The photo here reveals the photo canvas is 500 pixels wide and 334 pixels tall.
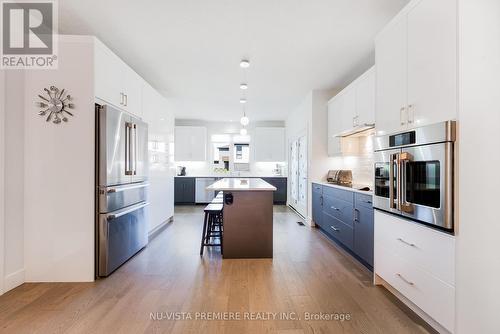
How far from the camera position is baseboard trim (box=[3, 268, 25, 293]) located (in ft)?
7.43

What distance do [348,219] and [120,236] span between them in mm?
2779

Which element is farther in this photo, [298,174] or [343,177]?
[298,174]

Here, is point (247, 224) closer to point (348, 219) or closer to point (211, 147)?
point (348, 219)

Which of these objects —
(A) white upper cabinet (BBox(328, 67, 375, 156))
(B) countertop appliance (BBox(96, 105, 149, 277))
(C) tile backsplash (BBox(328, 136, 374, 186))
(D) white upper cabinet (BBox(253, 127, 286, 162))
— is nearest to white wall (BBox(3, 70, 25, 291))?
(B) countertop appliance (BBox(96, 105, 149, 277))

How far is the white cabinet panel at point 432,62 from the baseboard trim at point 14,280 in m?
3.72

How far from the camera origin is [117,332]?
1.76 m

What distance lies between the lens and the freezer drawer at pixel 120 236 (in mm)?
2539

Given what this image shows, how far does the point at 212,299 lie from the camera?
86.1 inches

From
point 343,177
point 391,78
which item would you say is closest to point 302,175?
point 343,177

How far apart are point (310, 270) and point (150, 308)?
1676 millimetres

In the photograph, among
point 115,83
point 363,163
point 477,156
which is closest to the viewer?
point 477,156

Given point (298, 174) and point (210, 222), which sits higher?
point (298, 174)

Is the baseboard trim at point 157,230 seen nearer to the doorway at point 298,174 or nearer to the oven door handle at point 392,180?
the doorway at point 298,174

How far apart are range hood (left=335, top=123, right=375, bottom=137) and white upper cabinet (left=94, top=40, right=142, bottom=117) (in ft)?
9.93
